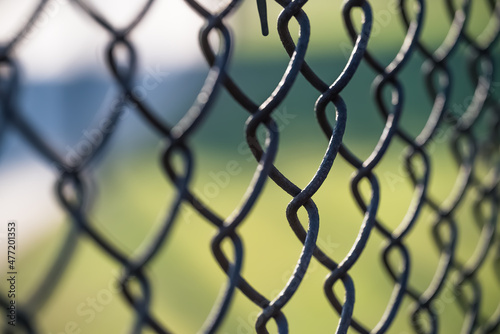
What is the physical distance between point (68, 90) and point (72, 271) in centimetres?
443

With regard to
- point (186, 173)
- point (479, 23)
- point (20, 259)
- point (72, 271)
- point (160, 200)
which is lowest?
point (20, 259)

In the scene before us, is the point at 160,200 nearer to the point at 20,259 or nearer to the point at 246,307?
the point at 20,259

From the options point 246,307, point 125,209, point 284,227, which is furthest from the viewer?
point 125,209

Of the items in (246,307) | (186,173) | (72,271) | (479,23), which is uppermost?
(479,23)

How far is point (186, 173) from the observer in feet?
1.78

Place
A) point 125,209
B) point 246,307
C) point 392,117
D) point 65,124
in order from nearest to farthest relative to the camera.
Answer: point 392,117, point 246,307, point 125,209, point 65,124

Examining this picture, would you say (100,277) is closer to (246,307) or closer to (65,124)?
(246,307)

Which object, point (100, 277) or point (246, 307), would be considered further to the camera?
point (100, 277)

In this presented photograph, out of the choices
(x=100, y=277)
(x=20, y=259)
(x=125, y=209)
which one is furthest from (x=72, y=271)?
(x=125, y=209)

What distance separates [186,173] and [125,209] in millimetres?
3194

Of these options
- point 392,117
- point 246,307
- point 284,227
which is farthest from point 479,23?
point 392,117

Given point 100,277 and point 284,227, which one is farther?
point 284,227

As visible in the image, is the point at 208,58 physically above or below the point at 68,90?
above

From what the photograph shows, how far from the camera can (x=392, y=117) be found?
0.68 m
